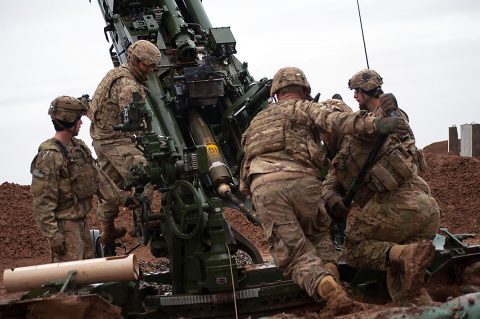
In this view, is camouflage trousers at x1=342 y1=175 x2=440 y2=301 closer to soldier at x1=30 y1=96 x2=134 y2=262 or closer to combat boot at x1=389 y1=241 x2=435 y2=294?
combat boot at x1=389 y1=241 x2=435 y2=294

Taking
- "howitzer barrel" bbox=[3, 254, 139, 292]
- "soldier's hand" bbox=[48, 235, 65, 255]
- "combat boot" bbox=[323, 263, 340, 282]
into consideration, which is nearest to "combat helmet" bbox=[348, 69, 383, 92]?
"combat boot" bbox=[323, 263, 340, 282]

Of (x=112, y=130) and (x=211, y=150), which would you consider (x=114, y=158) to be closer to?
(x=112, y=130)

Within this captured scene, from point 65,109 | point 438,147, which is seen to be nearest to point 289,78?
point 65,109

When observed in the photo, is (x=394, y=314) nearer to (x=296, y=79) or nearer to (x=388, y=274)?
(x=388, y=274)

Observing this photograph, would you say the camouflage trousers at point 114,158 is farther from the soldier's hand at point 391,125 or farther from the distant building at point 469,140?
the distant building at point 469,140

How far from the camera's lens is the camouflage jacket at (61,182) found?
752 cm

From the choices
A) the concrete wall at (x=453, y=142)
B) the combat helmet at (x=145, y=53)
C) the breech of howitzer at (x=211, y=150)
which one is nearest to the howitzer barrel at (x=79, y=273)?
the breech of howitzer at (x=211, y=150)

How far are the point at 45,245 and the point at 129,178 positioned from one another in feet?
22.5

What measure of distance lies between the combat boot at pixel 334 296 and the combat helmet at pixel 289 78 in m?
1.51

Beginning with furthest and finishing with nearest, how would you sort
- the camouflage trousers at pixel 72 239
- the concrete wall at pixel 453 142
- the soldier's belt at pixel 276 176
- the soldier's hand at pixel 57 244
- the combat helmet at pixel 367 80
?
1. the concrete wall at pixel 453 142
2. the camouflage trousers at pixel 72 239
3. the soldier's hand at pixel 57 244
4. the combat helmet at pixel 367 80
5. the soldier's belt at pixel 276 176

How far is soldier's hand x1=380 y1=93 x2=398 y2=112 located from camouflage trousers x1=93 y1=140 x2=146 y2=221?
2783mm

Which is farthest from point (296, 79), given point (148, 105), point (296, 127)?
point (148, 105)

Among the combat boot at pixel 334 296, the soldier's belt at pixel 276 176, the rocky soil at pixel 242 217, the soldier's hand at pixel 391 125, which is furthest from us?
the rocky soil at pixel 242 217

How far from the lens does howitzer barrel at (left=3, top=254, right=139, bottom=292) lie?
21.6 ft
